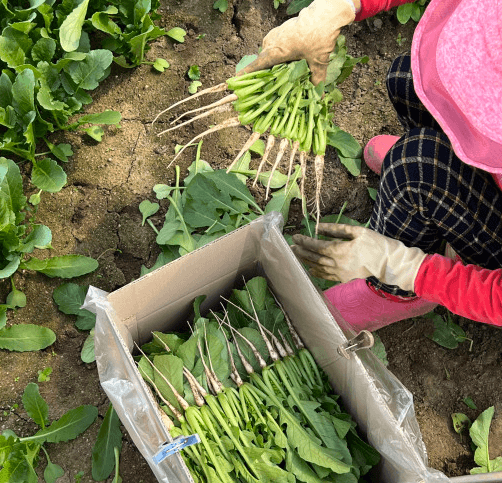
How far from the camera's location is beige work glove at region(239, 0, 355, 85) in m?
1.43

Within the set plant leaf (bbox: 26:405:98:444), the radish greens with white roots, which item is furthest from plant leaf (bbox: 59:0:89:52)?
plant leaf (bbox: 26:405:98:444)

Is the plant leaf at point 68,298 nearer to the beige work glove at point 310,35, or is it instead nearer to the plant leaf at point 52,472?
the plant leaf at point 52,472

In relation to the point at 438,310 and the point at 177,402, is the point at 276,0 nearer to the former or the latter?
the point at 438,310

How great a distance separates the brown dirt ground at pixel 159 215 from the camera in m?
1.72

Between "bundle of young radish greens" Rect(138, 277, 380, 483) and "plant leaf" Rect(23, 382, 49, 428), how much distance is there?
0.34m

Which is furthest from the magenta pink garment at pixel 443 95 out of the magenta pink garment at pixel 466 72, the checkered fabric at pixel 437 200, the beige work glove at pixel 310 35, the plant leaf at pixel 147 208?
the plant leaf at pixel 147 208

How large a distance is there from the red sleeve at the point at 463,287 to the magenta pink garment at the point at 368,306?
31 cm

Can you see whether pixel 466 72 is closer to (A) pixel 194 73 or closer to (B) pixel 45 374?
(A) pixel 194 73

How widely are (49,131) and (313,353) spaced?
1.16 meters

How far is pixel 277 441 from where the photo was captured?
134 centimetres

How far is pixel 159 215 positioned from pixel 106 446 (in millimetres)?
749

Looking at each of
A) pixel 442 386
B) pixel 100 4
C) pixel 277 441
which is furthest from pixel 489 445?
pixel 100 4

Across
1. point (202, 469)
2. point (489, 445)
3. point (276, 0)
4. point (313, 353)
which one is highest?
point (276, 0)

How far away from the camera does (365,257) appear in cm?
144
